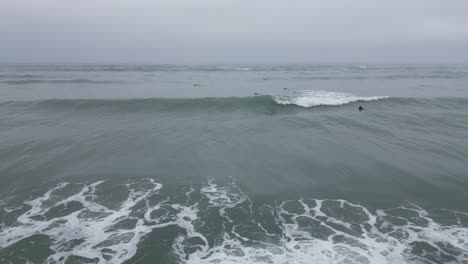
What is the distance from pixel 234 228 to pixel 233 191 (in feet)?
6.91

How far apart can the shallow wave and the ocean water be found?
39 millimetres

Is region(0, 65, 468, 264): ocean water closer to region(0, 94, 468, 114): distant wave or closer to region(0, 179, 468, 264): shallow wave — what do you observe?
region(0, 179, 468, 264): shallow wave

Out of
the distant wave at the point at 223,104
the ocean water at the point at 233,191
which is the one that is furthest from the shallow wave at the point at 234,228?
the distant wave at the point at 223,104

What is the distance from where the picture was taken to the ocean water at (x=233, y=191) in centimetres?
670

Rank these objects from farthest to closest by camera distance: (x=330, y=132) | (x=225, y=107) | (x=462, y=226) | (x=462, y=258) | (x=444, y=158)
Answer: (x=225, y=107) → (x=330, y=132) → (x=444, y=158) → (x=462, y=226) → (x=462, y=258)

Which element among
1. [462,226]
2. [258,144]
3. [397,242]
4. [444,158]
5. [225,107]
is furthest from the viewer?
[225,107]

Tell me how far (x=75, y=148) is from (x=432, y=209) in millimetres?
16839

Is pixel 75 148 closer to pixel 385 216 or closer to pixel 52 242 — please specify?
pixel 52 242

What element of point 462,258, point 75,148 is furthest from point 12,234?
point 462,258

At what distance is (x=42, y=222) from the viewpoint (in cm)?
771

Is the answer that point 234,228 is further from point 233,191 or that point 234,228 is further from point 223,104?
point 223,104

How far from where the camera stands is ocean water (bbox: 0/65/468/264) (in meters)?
6.70

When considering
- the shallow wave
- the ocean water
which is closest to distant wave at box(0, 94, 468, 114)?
the ocean water

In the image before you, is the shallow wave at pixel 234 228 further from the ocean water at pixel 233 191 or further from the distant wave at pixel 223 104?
the distant wave at pixel 223 104
